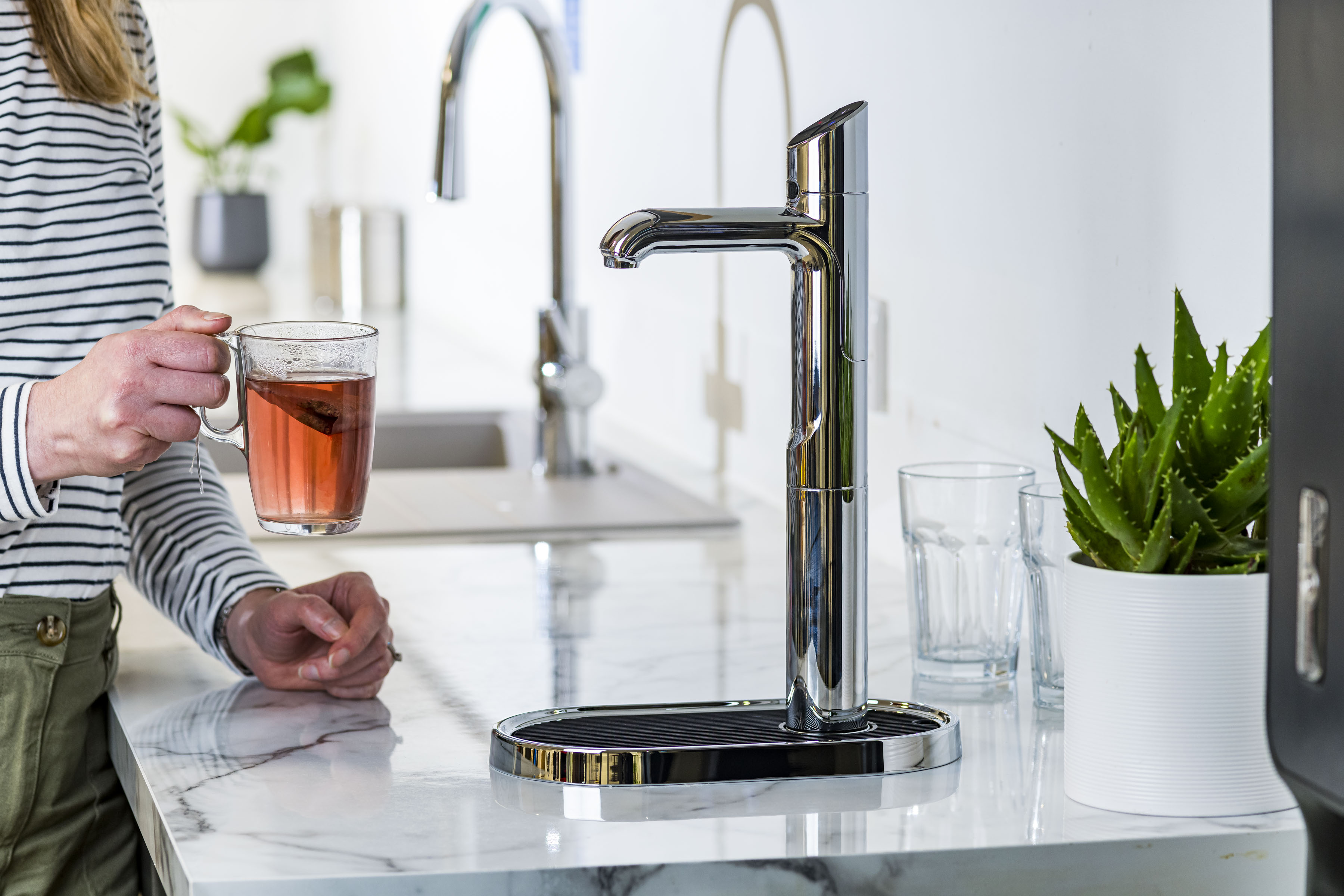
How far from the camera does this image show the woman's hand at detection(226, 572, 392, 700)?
0.98 m

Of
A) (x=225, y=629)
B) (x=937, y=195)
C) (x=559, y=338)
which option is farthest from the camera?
(x=559, y=338)

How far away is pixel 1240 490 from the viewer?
0.74 m

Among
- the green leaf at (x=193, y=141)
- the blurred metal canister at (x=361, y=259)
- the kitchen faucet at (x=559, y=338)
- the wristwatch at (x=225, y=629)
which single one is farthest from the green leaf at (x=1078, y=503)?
the green leaf at (x=193, y=141)

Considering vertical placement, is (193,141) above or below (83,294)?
above

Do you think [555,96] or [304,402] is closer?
[304,402]

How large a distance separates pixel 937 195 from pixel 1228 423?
619mm

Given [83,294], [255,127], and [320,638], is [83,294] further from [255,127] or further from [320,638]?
[255,127]

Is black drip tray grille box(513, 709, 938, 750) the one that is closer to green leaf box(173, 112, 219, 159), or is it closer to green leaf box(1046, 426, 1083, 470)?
green leaf box(1046, 426, 1083, 470)

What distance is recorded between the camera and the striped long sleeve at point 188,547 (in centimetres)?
108

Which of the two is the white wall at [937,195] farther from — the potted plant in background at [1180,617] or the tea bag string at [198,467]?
the tea bag string at [198,467]

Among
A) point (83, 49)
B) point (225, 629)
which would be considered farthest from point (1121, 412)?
point (83, 49)

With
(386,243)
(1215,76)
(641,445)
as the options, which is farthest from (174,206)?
(1215,76)

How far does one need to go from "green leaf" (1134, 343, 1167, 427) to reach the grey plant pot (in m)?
4.11

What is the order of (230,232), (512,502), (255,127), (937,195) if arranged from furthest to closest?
1. (255,127)
2. (230,232)
3. (512,502)
4. (937,195)
